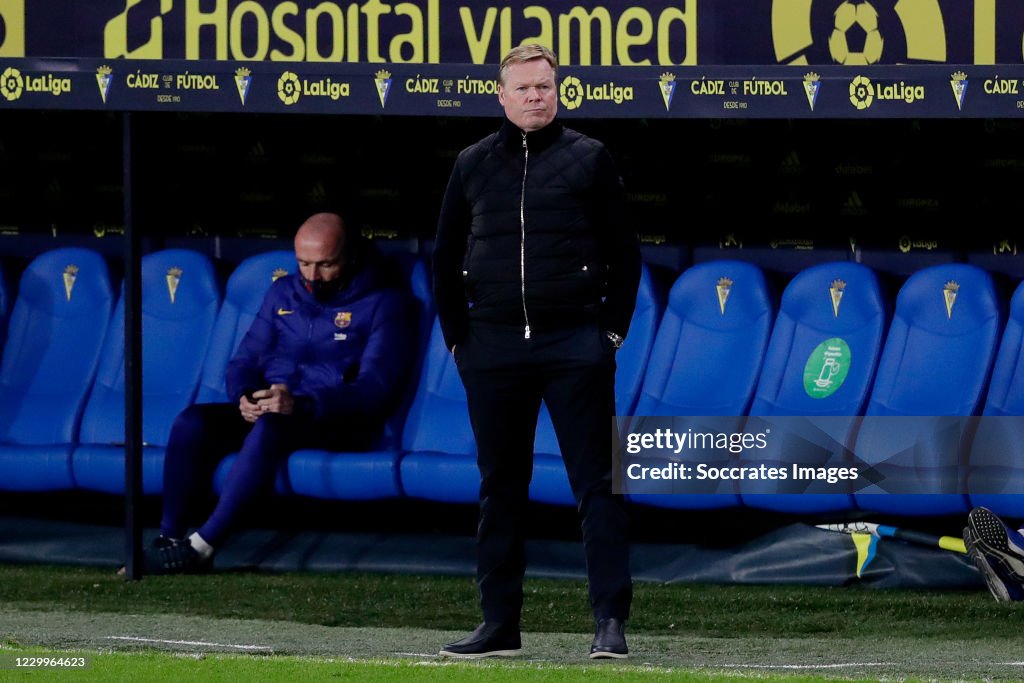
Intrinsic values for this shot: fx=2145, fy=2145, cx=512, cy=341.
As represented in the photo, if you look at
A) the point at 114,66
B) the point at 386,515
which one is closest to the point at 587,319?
the point at 114,66

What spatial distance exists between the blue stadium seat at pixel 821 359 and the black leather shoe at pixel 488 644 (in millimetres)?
2792

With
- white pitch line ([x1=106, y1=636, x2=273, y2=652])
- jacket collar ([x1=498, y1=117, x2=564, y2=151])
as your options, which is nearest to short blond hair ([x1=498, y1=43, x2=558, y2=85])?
jacket collar ([x1=498, y1=117, x2=564, y2=151])

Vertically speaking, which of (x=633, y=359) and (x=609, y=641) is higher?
(x=633, y=359)

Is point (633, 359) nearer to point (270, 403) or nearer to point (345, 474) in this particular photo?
point (345, 474)

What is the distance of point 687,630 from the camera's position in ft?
21.3

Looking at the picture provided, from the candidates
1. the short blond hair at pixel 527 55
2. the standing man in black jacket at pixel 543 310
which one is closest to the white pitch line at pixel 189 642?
the standing man in black jacket at pixel 543 310

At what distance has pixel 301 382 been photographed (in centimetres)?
837

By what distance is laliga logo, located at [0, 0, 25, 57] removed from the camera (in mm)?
7703

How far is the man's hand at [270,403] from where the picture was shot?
8047 mm

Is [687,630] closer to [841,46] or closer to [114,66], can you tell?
[841,46]

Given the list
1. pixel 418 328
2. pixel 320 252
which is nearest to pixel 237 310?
pixel 320 252

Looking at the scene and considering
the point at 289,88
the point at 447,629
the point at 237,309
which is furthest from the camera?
the point at 237,309

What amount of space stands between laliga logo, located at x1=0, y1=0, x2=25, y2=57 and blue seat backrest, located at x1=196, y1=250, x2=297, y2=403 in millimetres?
1620

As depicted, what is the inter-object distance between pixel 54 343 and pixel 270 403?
159cm
